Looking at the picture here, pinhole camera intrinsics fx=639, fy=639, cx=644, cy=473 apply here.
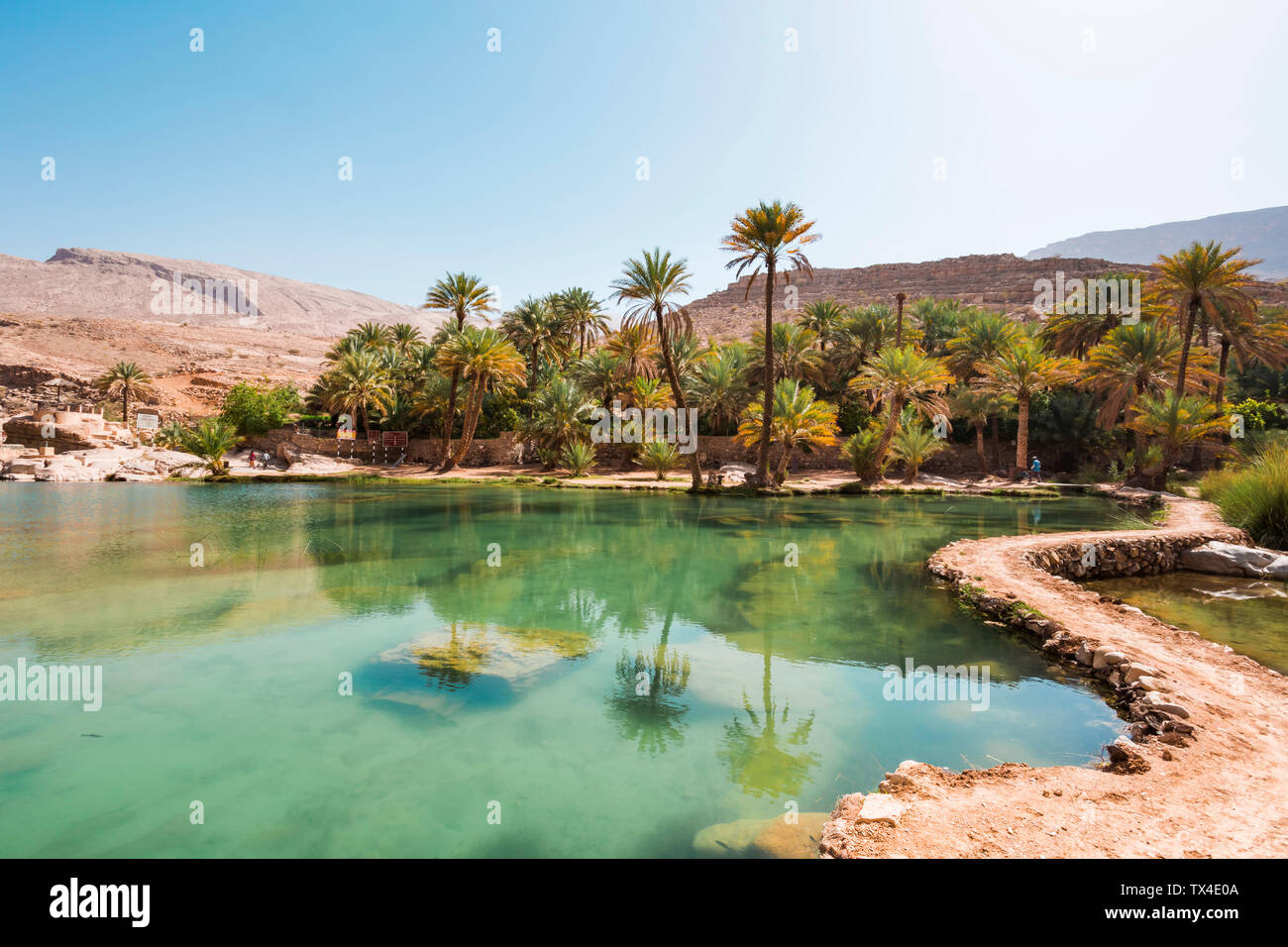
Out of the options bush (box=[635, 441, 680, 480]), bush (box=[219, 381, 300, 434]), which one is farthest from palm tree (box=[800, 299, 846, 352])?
bush (box=[219, 381, 300, 434])

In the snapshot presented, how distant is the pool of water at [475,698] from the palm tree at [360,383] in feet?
95.2

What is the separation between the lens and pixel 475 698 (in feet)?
22.8

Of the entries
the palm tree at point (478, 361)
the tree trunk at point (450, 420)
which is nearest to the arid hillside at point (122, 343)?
the tree trunk at point (450, 420)

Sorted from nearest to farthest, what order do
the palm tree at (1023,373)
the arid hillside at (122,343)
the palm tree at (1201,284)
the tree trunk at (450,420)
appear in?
the palm tree at (1201,284) → the palm tree at (1023,373) → the tree trunk at (450,420) → the arid hillside at (122,343)

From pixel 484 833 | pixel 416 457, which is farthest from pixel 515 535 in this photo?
pixel 416 457

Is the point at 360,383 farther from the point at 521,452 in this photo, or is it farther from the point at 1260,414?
the point at 1260,414

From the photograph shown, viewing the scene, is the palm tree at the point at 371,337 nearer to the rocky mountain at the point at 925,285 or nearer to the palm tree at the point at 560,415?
the palm tree at the point at 560,415

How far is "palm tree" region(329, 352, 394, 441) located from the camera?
144 ft

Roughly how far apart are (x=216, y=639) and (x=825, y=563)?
1156 cm

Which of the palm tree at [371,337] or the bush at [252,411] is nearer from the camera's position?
the bush at [252,411]

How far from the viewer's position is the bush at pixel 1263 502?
46.8ft

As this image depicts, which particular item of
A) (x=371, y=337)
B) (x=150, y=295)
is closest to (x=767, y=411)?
(x=371, y=337)

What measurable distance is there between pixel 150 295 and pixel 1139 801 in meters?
207
